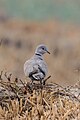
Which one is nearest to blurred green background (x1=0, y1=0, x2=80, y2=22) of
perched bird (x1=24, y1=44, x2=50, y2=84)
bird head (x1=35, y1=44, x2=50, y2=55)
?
bird head (x1=35, y1=44, x2=50, y2=55)

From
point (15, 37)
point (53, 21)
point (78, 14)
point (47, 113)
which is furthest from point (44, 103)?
point (78, 14)

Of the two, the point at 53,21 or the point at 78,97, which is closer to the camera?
the point at 78,97

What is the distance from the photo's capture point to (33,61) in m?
8.66

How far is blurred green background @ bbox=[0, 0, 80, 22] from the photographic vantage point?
100ft

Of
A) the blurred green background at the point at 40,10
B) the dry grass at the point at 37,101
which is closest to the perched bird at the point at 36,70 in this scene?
the dry grass at the point at 37,101

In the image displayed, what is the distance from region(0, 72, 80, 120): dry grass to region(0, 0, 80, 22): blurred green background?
68.1ft

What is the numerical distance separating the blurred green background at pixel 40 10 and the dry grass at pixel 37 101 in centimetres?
2075

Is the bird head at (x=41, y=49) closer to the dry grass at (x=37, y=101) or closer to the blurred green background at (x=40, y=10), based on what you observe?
the dry grass at (x=37, y=101)

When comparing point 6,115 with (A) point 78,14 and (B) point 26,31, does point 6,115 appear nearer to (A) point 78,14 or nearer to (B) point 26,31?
(B) point 26,31

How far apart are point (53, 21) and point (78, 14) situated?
12.6 feet

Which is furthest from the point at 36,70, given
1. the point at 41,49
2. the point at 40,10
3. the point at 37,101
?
the point at 40,10

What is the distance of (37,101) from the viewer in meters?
8.23

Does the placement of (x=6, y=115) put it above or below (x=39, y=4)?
below

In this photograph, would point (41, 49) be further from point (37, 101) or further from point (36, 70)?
point (37, 101)
